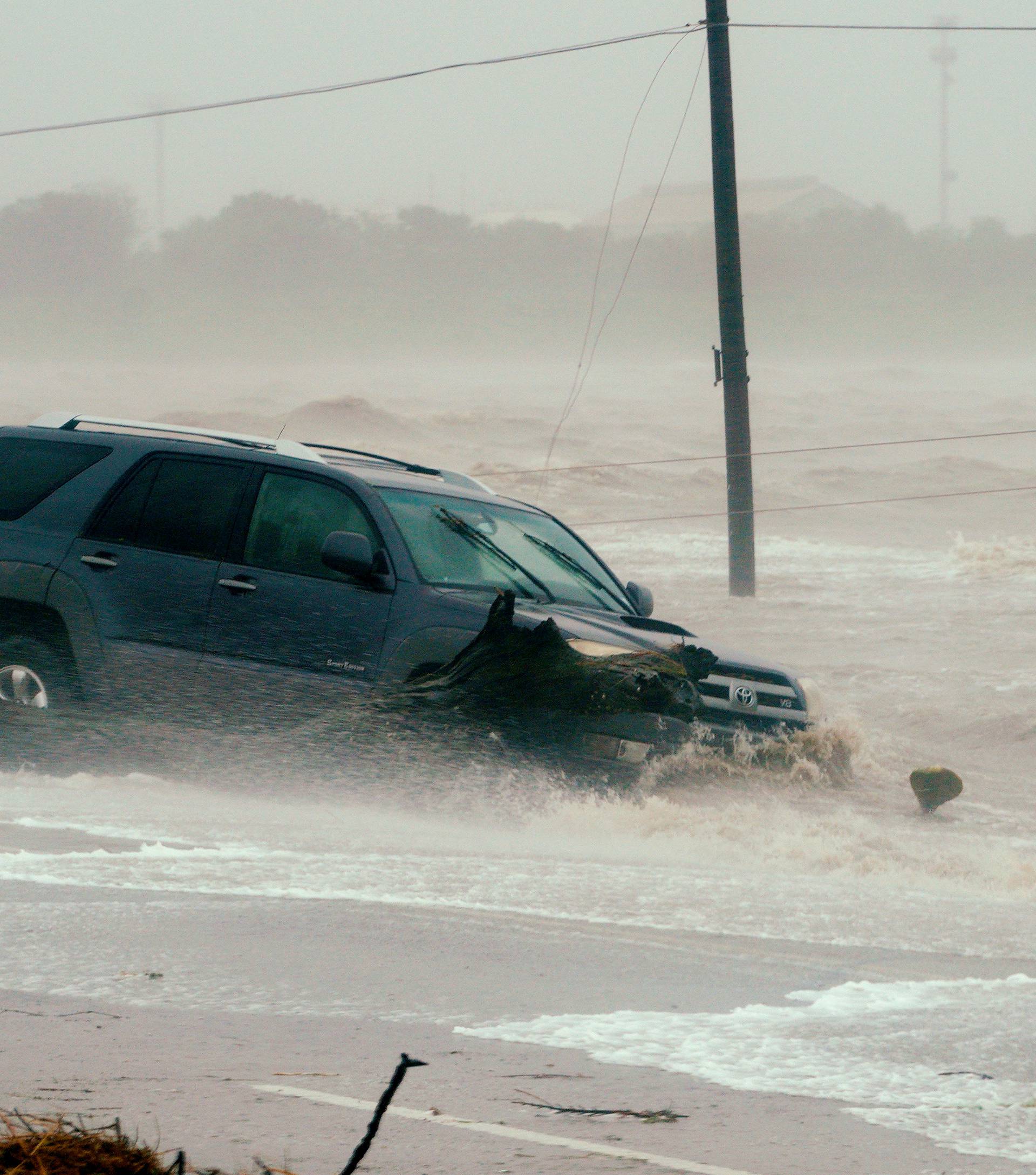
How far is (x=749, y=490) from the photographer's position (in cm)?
1898

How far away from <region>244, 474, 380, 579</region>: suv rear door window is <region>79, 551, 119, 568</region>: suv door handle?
0.71 m

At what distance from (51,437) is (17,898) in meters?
4.13

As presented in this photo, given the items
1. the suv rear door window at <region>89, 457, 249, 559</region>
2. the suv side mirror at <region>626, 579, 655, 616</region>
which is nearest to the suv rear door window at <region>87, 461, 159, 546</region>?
the suv rear door window at <region>89, 457, 249, 559</region>

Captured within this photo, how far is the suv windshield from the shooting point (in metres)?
7.79

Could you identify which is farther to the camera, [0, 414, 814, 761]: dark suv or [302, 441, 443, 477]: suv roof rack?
[302, 441, 443, 477]: suv roof rack

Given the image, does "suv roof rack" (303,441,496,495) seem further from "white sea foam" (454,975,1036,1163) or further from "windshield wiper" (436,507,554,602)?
"white sea foam" (454,975,1036,1163)

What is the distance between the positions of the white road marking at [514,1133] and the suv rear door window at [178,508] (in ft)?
16.0

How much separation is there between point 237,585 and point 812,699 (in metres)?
2.99

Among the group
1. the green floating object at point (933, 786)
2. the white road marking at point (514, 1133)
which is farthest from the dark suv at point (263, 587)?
the white road marking at point (514, 1133)

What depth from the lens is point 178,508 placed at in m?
8.07

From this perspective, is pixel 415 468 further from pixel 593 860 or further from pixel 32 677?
pixel 593 860

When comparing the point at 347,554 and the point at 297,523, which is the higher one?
the point at 297,523

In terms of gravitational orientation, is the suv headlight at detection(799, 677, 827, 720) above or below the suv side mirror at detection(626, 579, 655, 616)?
below

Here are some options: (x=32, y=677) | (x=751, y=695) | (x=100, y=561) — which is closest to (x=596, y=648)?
(x=751, y=695)
